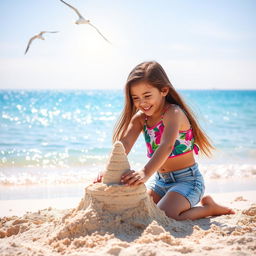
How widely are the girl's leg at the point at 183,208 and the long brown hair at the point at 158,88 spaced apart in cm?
60

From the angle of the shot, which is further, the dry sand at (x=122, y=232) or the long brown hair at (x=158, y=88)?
the long brown hair at (x=158, y=88)

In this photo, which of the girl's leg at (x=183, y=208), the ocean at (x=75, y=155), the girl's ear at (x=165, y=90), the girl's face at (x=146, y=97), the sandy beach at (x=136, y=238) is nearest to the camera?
the sandy beach at (x=136, y=238)

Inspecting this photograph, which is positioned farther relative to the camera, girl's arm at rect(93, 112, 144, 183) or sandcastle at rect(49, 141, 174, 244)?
girl's arm at rect(93, 112, 144, 183)

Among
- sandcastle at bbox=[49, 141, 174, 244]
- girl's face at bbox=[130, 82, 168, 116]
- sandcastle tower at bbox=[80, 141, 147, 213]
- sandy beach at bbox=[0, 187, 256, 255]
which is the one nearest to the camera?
sandy beach at bbox=[0, 187, 256, 255]

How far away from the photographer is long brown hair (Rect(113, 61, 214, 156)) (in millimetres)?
3371

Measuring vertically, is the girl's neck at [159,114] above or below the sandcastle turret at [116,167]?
above

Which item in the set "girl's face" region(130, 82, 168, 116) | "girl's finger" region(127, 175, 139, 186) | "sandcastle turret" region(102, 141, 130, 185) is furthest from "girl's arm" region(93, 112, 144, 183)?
"girl's finger" region(127, 175, 139, 186)

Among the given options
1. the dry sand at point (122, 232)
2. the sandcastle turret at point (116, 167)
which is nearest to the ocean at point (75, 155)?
the sandcastle turret at point (116, 167)

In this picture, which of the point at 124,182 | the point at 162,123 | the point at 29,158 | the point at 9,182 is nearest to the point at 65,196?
the point at 9,182

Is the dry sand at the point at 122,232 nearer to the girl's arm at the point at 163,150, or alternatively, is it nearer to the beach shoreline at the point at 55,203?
the girl's arm at the point at 163,150

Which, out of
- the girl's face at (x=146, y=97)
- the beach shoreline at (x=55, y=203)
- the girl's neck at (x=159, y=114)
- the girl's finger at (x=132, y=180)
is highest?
the girl's face at (x=146, y=97)

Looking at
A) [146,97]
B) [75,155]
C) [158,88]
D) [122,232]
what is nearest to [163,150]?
[146,97]

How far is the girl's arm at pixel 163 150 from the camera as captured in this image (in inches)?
108

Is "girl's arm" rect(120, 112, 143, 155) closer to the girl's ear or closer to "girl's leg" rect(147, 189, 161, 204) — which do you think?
the girl's ear
